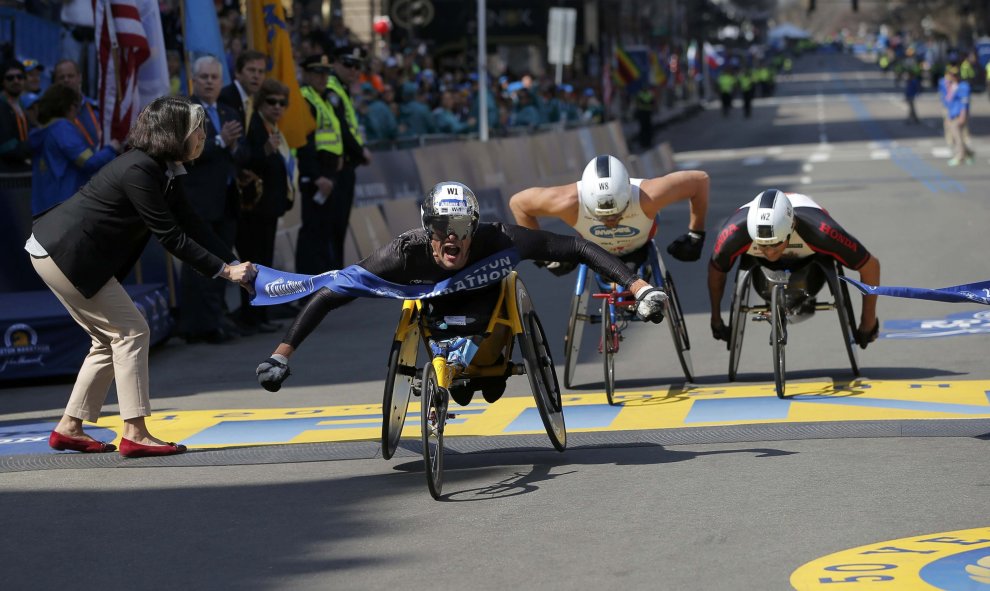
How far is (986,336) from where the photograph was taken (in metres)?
12.4

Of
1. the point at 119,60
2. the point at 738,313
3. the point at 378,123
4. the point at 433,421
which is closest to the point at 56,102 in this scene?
the point at 119,60

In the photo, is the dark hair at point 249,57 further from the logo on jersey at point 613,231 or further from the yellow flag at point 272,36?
the logo on jersey at point 613,231

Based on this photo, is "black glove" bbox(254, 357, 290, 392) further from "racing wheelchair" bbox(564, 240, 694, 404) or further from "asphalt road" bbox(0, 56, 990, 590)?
"racing wheelchair" bbox(564, 240, 694, 404)

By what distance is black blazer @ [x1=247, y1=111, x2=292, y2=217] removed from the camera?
531 inches

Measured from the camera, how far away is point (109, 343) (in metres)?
8.69

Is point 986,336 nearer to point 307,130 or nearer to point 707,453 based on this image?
point 707,453

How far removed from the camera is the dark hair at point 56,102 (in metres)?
12.8

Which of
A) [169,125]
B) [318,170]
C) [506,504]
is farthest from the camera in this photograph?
[318,170]

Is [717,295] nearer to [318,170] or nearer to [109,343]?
[109,343]

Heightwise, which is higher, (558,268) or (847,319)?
(558,268)

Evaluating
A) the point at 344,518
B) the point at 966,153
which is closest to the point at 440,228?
the point at 344,518

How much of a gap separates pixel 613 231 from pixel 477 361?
7.54 ft

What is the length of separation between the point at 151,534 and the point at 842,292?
5.17m

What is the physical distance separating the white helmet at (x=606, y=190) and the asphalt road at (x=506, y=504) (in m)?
1.37
